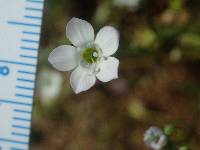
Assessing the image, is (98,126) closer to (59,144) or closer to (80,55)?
(59,144)

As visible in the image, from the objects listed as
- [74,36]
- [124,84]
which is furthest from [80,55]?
[124,84]

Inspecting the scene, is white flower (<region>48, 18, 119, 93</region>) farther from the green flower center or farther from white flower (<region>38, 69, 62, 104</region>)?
white flower (<region>38, 69, 62, 104</region>)

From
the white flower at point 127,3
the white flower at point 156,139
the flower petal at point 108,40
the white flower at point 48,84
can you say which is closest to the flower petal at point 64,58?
the flower petal at point 108,40

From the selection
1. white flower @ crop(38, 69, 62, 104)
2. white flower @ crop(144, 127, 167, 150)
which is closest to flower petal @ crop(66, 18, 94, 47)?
white flower @ crop(144, 127, 167, 150)

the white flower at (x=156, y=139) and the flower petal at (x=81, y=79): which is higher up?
the flower petal at (x=81, y=79)

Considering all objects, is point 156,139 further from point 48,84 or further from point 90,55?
point 48,84

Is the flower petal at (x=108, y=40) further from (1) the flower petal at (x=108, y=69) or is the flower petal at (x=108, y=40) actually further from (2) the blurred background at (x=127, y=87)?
(2) the blurred background at (x=127, y=87)

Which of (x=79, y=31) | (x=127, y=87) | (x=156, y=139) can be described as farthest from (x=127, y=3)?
(x=156, y=139)

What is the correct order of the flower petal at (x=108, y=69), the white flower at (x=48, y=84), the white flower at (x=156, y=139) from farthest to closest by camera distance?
1. the white flower at (x=48, y=84)
2. the white flower at (x=156, y=139)
3. the flower petal at (x=108, y=69)
